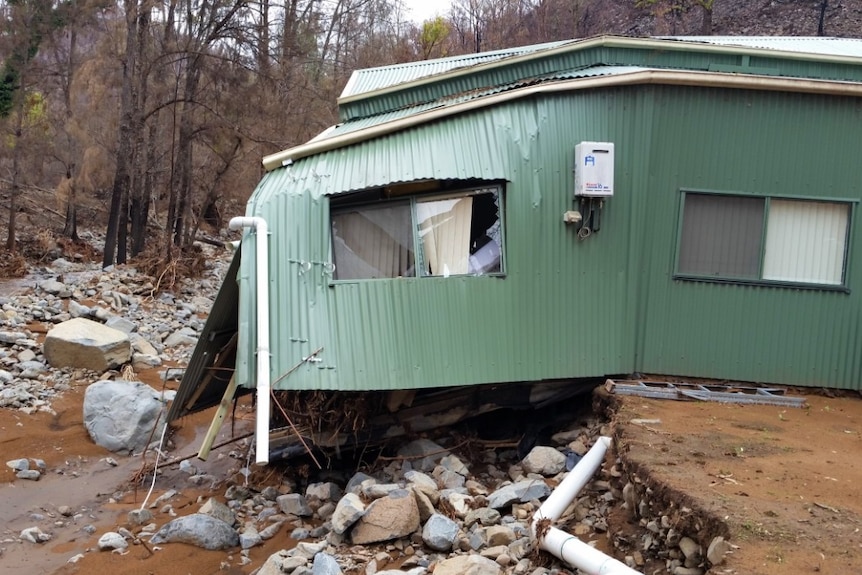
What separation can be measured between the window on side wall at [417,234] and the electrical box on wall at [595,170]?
1.00m

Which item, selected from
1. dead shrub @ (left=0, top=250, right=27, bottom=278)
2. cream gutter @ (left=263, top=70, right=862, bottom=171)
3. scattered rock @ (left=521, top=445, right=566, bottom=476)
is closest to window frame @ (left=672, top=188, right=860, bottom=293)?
cream gutter @ (left=263, top=70, right=862, bottom=171)

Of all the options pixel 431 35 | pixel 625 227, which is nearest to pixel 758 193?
pixel 625 227

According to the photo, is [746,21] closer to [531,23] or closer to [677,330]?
[531,23]

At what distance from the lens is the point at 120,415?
11031 mm

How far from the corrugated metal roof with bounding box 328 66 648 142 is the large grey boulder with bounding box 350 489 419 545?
482 centimetres

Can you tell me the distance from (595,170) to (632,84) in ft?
3.99

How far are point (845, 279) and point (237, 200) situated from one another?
815 inches

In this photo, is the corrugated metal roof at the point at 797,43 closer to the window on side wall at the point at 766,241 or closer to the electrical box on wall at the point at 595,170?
the window on side wall at the point at 766,241

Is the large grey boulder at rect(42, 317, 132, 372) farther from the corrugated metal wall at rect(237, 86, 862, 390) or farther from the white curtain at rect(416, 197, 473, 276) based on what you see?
the white curtain at rect(416, 197, 473, 276)

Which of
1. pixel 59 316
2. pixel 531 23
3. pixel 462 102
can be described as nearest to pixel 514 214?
pixel 462 102

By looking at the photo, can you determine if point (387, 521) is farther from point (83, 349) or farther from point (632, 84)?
point (83, 349)

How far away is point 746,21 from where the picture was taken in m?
34.3

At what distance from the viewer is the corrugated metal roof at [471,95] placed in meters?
9.13

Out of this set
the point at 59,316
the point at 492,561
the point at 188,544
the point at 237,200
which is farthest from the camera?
the point at 237,200
